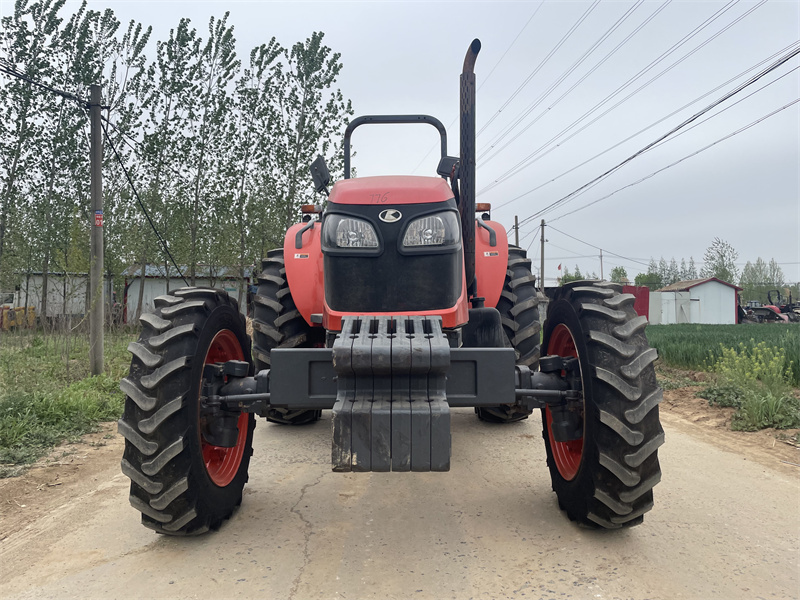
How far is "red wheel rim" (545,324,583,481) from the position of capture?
142 inches

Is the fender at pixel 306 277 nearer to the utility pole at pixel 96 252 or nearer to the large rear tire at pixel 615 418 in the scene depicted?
the large rear tire at pixel 615 418

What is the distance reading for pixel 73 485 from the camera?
4.39 meters

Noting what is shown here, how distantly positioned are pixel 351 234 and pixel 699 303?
42.3 metres

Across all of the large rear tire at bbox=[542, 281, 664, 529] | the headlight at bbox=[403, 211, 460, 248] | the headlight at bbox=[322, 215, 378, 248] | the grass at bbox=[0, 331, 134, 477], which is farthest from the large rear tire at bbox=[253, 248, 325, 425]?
the large rear tire at bbox=[542, 281, 664, 529]

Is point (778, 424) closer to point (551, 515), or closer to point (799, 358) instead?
point (799, 358)

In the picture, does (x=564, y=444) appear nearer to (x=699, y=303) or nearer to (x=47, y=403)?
(x=47, y=403)

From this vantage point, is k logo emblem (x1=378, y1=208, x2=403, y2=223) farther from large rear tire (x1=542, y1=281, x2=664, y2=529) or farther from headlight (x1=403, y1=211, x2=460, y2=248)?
large rear tire (x1=542, y1=281, x2=664, y2=529)

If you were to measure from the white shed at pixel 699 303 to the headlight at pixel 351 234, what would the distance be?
3858cm

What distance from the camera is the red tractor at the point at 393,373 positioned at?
2811mm

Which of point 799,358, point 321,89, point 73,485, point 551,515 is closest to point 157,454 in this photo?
point 73,485

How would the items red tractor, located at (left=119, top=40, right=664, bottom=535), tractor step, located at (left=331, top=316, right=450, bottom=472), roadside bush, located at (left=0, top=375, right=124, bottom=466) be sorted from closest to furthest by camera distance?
tractor step, located at (left=331, top=316, right=450, bottom=472) → red tractor, located at (left=119, top=40, right=664, bottom=535) → roadside bush, located at (left=0, top=375, right=124, bottom=466)

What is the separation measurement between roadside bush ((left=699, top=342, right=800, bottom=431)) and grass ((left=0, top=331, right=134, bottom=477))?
713 cm

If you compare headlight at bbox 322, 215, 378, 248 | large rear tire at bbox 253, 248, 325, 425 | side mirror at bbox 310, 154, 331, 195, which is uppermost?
side mirror at bbox 310, 154, 331, 195

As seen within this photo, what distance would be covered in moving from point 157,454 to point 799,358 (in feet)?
27.8
